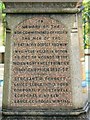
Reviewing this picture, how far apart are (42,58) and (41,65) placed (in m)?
0.11

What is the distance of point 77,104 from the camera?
18.4 ft

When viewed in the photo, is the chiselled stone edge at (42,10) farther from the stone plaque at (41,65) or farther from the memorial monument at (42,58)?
the stone plaque at (41,65)

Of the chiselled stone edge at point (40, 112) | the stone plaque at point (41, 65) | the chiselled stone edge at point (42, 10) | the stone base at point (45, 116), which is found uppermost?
the chiselled stone edge at point (42, 10)

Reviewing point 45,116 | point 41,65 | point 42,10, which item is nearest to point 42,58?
point 41,65

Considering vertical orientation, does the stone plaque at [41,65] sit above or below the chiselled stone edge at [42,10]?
below

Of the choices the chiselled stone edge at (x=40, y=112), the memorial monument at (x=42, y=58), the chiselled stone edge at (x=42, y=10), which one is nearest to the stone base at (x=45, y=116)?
the chiselled stone edge at (x=40, y=112)

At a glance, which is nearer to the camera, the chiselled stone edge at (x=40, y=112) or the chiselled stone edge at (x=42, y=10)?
the chiselled stone edge at (x=40, y=112)

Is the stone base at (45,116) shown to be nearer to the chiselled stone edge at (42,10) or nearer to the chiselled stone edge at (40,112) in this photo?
the chiselled stone edge at (40,112)

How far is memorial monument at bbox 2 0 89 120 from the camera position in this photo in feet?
18.4

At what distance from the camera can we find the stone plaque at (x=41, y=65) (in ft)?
18.4

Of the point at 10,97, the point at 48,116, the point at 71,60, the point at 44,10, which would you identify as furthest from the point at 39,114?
the point at 44,10

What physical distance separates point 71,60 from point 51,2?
3.19ft

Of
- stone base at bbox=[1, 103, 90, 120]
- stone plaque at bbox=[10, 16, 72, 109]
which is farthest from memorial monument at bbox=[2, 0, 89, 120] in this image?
stone base at bbox=[1, 103, 90, 120]

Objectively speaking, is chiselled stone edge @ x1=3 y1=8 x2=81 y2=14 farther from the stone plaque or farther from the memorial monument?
the stone plaque
